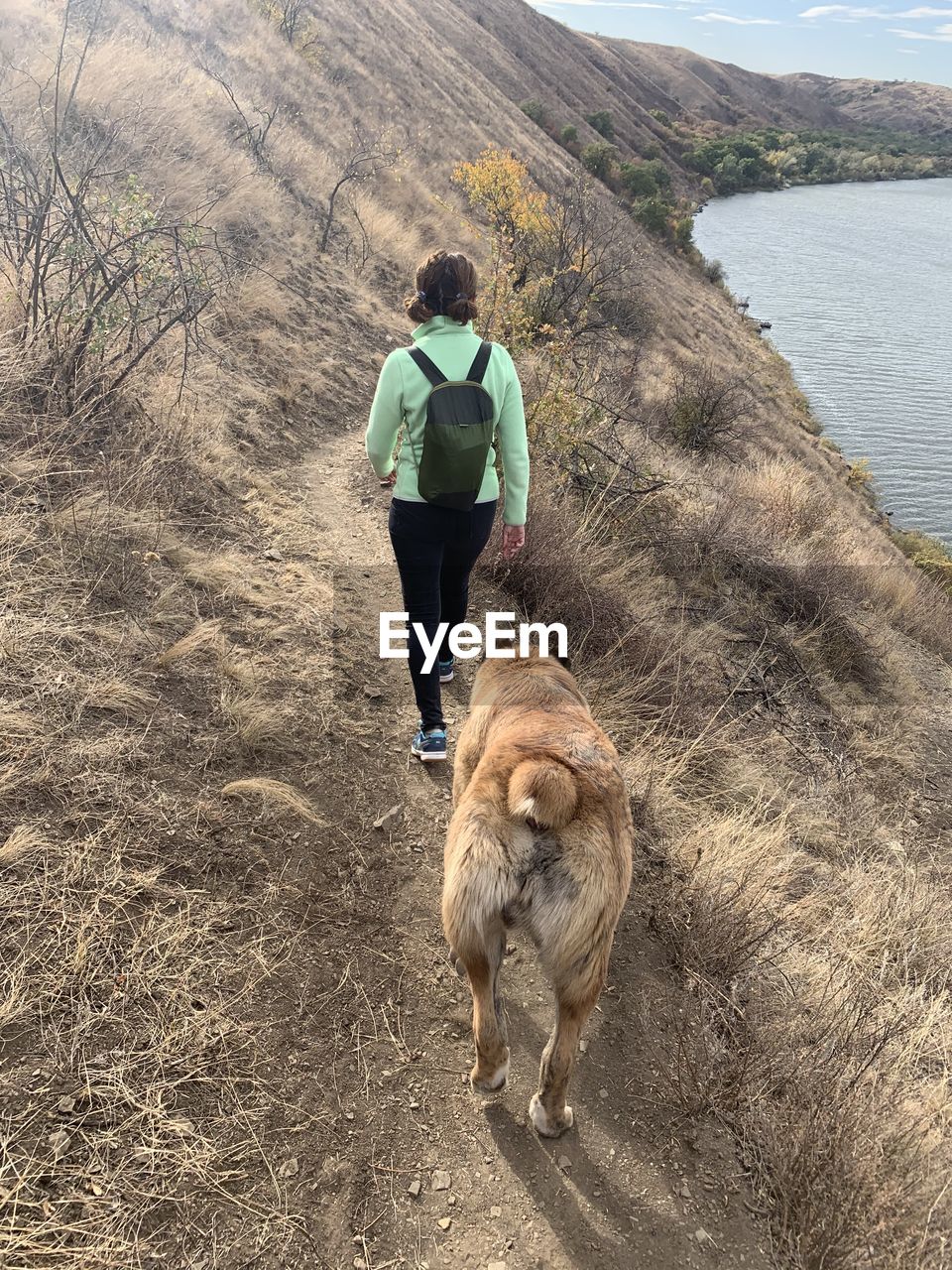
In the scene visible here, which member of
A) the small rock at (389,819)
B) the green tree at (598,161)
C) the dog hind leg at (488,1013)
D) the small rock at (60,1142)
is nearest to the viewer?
the small rock at (60,1142)

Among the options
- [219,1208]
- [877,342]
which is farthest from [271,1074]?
[877,342]

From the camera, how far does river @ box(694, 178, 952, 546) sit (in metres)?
19.7

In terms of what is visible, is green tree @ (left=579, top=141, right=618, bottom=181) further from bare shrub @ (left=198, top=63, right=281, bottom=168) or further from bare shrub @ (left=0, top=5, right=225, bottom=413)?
bare shrub @ (left=0, top=5, right=225, bottom=413)

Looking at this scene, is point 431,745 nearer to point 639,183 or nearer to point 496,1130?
point 496,1130

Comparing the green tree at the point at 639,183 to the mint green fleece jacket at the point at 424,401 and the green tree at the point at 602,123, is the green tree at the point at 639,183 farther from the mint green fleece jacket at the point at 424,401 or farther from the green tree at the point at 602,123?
the mint green fleece jacket at the point at 424,401

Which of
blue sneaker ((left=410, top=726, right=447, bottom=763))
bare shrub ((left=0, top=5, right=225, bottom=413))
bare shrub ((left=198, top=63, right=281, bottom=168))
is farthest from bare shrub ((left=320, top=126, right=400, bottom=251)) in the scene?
blue sneaker ((left=410, top=726, right=447, bottom=763))

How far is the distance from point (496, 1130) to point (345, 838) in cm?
124

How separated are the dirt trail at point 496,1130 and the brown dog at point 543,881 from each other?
15 centimetres

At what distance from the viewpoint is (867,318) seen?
28.8 meters

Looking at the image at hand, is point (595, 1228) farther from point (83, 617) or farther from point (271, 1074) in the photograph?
point (83, 617)

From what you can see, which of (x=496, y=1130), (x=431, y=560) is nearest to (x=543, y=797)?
(x=496, y=1130)

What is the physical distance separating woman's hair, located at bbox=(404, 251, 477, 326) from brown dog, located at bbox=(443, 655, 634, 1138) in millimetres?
1636

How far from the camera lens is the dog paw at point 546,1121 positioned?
2180mm

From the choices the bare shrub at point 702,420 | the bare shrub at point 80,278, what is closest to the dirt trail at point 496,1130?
the bare shrub at point 80,278
